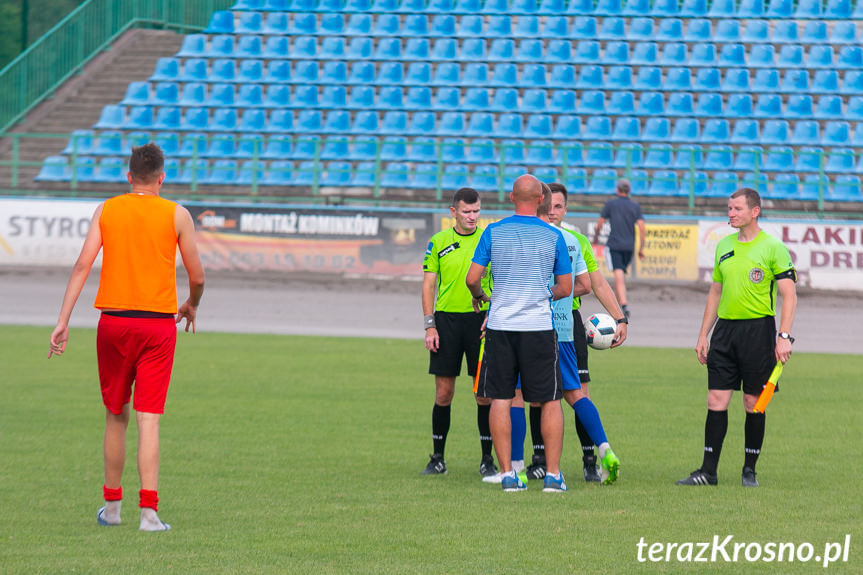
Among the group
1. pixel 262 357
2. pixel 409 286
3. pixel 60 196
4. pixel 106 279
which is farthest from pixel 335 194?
pixel 106 279

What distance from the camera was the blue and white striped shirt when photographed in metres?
7.50

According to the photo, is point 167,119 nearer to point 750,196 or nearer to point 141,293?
point 750,196

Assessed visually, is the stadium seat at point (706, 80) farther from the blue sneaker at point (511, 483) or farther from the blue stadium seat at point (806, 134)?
the blue sneaker at point (511, 483)

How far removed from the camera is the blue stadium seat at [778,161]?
2739cm

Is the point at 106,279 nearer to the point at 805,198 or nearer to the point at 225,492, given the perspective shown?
the point at 225,492

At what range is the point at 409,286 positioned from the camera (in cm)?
2542

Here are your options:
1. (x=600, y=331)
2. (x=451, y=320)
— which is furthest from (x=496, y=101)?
(x=451, y=320)

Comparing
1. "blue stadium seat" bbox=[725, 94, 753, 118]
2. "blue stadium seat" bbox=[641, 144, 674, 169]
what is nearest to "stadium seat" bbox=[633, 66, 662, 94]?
"blue stadium seat" bbox=[725, 94, 753, 118]

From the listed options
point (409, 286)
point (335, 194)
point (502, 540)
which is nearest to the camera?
point (502, 540)

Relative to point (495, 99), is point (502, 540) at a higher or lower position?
lower

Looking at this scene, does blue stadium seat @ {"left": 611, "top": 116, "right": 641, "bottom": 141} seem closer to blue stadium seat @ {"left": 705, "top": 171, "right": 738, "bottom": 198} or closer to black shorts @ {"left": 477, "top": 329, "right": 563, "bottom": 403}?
blue stadium seat @ {"left": 705, "top": 171, "right": 738, "bottom": 198}

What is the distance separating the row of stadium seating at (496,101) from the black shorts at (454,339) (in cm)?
2179

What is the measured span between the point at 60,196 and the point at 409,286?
358 inches

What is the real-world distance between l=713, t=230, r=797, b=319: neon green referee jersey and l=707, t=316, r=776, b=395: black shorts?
75 mm
